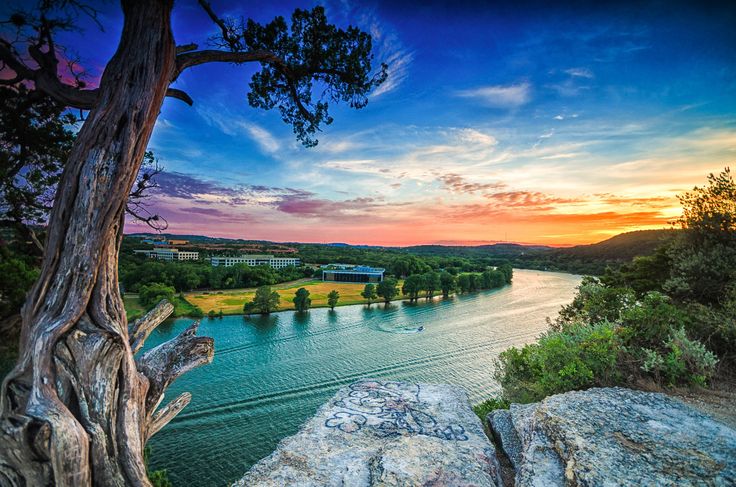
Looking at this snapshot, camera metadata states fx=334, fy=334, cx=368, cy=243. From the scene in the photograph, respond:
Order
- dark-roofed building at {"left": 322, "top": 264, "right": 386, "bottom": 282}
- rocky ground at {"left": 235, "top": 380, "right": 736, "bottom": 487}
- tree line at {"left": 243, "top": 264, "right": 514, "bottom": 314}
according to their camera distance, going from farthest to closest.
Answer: dark-roofed building at {"left": 322, "top": 264, "right": 386, "bottom": 282} → tree line at {"left": 243, "top": 264, "right": 514, "bottom": 314} → rocky ground at {"left": 235, "top": 380, "right": 736, "bottom": 487}

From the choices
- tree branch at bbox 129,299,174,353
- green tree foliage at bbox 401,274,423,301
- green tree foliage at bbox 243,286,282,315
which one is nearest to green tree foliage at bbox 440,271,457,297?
green tree foliage at bbox 401,274,423,301

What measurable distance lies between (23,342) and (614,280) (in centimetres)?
2276

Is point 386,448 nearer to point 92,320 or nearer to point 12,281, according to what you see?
point 92,320

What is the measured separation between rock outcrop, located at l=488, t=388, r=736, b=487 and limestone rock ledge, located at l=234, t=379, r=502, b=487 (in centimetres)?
63

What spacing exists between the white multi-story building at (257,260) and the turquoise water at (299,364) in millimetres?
34514

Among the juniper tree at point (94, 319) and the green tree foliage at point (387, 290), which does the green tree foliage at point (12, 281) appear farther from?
the green tree foliage at point (387, 290)

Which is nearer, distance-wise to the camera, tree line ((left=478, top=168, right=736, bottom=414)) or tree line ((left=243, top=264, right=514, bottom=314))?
tree line ((left=478, top=168, right=736, bottom=414))

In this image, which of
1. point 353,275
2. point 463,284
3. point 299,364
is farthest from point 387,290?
point 299,364

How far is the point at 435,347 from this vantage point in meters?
23.8

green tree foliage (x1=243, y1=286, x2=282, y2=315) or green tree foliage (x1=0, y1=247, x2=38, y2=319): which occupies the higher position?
green tree foliage (x1=0, y1=247, x2=38, y2=319)

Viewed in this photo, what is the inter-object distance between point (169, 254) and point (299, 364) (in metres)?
41.2

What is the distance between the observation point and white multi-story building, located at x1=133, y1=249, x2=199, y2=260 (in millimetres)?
47612

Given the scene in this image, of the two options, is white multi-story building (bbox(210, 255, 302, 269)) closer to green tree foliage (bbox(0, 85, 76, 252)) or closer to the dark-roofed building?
the dark-roofed building

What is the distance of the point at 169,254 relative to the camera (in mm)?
51750
